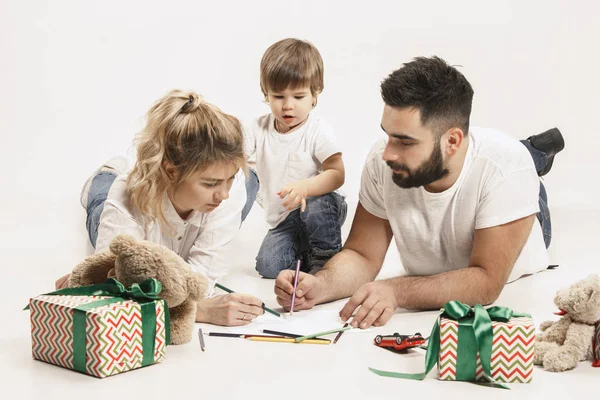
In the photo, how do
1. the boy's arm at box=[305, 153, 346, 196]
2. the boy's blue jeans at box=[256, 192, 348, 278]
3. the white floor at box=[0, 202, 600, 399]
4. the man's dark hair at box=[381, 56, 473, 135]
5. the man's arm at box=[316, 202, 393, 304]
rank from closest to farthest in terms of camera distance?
the white floor at box=[0, 202, 600, 399] → the man's dark hair at box=[381, 56, 473, 135] → the man's arm at box=[316, 202, 393, 304] → the boy's arm at box=[305, 153, 346, 196] → the boy's blue jeans at box=[256, 192, 348, 278]

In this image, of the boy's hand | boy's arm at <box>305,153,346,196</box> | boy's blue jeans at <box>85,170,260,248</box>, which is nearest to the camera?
the boy's hand

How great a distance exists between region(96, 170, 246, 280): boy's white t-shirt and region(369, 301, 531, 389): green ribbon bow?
120 cm

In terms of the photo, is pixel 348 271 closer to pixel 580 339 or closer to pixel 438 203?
pixel 438 203

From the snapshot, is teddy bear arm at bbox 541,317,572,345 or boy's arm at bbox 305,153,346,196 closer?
teddy bear arm at bbox 541,317,572,345

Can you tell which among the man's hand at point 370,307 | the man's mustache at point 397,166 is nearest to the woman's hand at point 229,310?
the man's hand at point 370,307

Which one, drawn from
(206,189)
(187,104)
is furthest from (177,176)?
(187,104)

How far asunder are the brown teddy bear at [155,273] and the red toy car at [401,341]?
0.60 m

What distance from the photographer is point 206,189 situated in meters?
3.53

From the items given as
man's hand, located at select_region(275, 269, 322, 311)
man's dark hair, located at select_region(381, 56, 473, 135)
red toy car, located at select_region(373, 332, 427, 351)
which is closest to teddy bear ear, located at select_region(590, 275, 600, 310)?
red toy car, located at select_region(373, 332, 427, 351)

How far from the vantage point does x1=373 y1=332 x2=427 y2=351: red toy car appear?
299 centimetres

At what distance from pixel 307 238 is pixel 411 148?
3.68 feet

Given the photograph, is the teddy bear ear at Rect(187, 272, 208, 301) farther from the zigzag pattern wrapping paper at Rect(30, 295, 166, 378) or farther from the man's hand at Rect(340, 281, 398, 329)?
the man's hand at Rect(340, 281, 398, 329)

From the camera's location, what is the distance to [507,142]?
3.59 meters

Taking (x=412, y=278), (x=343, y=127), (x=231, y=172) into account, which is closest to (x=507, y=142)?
(x=412, y=278)
